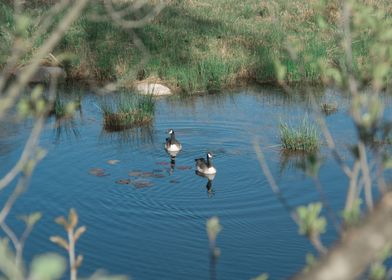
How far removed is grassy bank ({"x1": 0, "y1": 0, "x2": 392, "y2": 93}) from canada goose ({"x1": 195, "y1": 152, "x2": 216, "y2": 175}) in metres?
4.47

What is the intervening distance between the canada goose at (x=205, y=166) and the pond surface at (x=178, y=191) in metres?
0.15

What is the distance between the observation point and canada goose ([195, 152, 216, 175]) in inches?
475

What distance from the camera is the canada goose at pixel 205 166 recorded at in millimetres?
12070

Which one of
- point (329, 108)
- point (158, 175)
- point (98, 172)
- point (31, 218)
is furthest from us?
point (329, 108)

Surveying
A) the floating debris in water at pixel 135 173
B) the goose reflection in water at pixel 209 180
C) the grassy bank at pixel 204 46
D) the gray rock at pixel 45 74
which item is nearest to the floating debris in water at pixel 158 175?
the floating debris in water at pixel 135 173

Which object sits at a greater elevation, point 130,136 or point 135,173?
point 130,136

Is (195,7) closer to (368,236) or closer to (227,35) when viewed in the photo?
(227,35)

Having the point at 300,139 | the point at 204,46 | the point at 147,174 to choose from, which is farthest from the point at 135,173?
the point at 204,46

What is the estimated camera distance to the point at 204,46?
790 inches

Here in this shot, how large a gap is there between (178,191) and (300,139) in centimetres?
265

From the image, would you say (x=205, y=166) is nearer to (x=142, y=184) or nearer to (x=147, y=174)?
(x=147, y=174)

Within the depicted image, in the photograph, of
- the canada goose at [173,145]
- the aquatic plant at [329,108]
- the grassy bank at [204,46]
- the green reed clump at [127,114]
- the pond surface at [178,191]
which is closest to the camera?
the pond surface at [178,191]

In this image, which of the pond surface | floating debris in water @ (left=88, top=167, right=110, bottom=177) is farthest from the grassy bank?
floating debris in water @ (left=88, top=167, right=110, bottom=177)

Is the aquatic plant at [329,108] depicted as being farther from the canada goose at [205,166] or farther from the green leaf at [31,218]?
the green leaf at [31,218]
